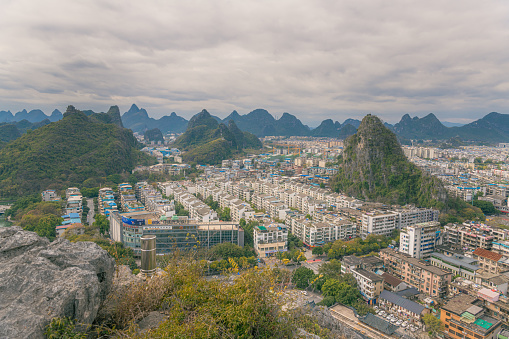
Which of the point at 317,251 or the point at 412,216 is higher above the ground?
the point at 412,216

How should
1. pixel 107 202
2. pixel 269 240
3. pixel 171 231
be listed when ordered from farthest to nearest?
pixel 107 202 < pixel 269 240 < pixel 171 231

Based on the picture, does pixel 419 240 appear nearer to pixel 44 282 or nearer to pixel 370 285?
pixel 370 285

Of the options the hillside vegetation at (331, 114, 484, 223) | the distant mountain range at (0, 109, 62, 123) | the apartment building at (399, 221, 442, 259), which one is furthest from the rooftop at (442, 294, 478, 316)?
the distant mountain range at (0, 109, 62, 123)

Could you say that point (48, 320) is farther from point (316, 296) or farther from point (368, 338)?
point (316, 296)

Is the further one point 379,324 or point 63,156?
point 63,156

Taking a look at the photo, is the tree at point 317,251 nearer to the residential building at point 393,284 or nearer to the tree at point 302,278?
the tree at point 302,278

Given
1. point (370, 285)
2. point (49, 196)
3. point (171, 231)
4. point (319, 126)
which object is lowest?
point (370, 285)

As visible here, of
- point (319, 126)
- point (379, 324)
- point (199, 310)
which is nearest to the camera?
point (199, 310)

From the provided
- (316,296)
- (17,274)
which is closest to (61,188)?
(316,296)

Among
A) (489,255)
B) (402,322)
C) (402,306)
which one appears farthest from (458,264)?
(402,322)
